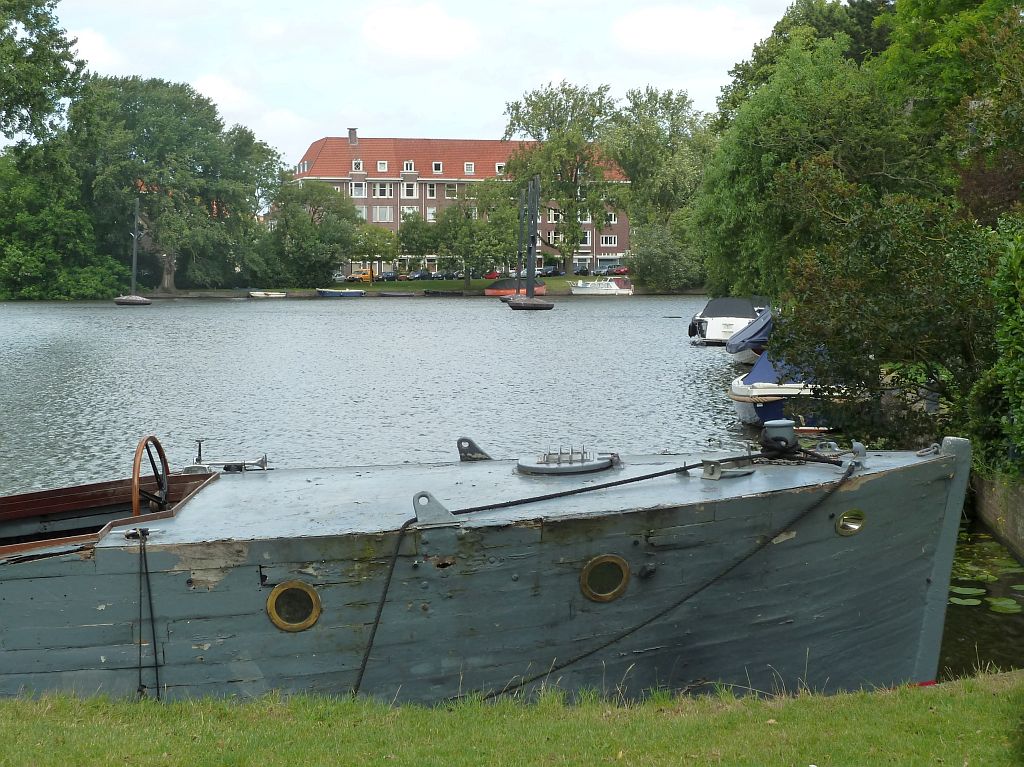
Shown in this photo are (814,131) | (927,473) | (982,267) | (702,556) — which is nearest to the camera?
(702,556)

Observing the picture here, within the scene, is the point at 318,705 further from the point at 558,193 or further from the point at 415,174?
the point at 415,174

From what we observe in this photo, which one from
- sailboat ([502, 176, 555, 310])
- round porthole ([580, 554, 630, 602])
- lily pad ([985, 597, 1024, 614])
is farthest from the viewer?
sailboat ([502, 176, 555, 310])

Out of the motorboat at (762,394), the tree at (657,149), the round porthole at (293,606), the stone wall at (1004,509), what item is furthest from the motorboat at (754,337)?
the tree at (657,149)

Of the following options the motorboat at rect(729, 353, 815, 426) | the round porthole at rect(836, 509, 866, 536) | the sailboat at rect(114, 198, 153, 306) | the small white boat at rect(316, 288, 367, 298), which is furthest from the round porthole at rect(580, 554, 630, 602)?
the small white boat at rect(316, 288, 367, 298)

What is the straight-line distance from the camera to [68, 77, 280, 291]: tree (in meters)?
112

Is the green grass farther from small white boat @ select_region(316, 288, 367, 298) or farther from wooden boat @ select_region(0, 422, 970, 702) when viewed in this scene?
small white boat @ select_region(316, 288, 367, 298)

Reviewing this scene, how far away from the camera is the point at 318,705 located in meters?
8.38

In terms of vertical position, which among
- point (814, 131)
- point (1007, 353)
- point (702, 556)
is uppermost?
point (814, 131)

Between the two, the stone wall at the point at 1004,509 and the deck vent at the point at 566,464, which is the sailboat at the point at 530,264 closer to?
the stone wall at the point at 1004,509

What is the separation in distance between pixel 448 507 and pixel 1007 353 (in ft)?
23.2

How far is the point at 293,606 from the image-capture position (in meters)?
8.59

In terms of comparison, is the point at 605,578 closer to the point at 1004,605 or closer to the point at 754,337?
the point at 1004,605

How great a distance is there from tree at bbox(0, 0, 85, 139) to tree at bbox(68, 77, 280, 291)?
6249 centimetres

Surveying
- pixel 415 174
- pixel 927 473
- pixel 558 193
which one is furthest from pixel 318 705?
pixel 415 174
